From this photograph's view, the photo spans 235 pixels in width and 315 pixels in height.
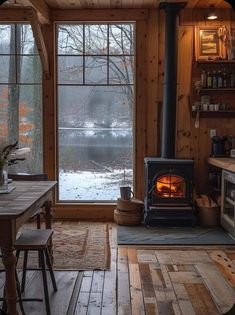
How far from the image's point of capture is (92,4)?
562 centimetres

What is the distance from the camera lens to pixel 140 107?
19.5 ft

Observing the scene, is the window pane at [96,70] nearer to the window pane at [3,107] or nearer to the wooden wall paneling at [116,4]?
the wooden wall paneling at [116,4]

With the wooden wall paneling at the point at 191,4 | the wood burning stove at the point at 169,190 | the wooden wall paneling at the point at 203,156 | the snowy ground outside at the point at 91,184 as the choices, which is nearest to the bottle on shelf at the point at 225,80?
the wooden wall paneling at the point at 203,156

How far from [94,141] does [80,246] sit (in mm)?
1816

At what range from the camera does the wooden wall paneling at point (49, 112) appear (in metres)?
5.84

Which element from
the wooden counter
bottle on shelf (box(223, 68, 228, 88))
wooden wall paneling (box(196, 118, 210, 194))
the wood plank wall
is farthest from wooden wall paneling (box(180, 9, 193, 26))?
the wooden counter

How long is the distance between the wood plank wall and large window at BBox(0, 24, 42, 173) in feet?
6.33

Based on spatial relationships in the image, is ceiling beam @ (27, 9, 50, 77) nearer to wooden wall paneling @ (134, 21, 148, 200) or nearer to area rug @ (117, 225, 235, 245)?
wooden wall paneling @ (134, 21, 148, 200)

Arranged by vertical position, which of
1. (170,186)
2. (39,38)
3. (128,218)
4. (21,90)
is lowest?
(128,218)

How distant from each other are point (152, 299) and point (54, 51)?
3757mm

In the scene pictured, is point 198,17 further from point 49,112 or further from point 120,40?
point 49,112

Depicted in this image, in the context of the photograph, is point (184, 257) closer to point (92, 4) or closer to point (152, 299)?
point (152, 299)

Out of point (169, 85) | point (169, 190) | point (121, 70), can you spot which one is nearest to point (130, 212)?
point (169, 190)

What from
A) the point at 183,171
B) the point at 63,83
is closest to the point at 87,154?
the point at 63,83
